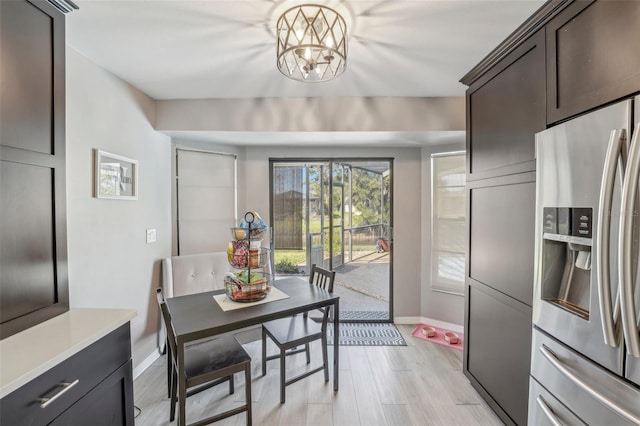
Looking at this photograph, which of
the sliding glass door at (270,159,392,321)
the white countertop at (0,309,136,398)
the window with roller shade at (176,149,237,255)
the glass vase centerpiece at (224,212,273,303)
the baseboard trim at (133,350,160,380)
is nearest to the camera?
the white countertop at (0,309,136,398)

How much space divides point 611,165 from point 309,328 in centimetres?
203

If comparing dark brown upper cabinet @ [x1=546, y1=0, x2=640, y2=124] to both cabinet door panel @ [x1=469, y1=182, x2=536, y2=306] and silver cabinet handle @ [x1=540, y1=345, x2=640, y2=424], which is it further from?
silver cabinet handle @ [x1=540, y1=345, x2=640, y2=424]

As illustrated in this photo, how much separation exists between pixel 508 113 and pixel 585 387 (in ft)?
4.74

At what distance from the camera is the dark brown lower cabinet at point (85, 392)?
2.95ft

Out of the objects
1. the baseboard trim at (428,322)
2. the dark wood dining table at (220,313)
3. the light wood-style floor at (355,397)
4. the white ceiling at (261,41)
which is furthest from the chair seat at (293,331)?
the white ceiling at (261,41)

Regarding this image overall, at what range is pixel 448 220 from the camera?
3.21 metres

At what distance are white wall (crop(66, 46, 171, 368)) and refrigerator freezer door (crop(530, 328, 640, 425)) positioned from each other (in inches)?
108

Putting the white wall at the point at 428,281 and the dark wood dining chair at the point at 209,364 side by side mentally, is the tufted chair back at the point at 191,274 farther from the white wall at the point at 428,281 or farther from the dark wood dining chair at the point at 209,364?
the white wall at the point at 428,281

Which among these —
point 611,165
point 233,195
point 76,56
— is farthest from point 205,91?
point 611,165

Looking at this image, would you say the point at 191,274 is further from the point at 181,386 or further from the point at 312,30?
the point at 312,30

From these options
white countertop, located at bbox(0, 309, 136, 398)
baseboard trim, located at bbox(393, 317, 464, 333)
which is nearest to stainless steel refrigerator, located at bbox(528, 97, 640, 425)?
baseboard trim, located at bbox(393, 317, 464, 333)

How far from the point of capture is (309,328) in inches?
88.6

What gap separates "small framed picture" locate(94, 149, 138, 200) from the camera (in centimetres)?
195

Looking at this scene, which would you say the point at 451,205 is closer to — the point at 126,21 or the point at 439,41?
the point at 439,41
